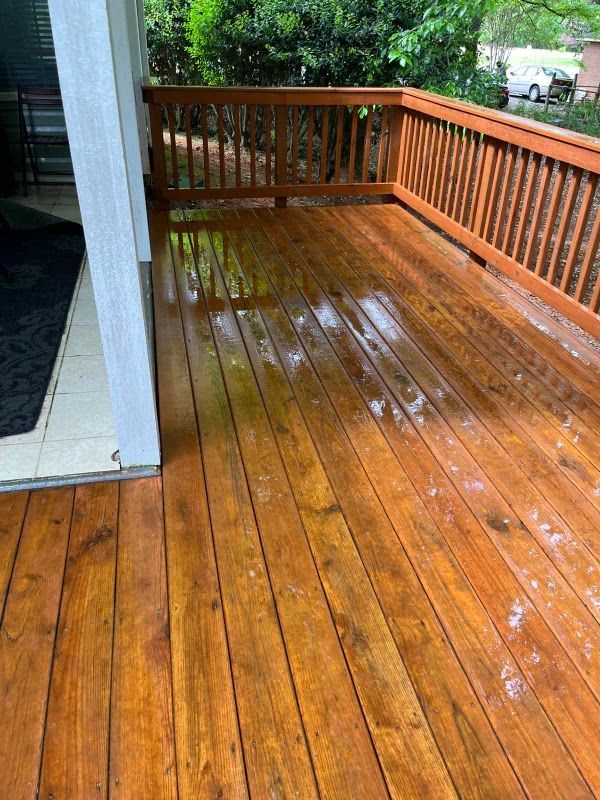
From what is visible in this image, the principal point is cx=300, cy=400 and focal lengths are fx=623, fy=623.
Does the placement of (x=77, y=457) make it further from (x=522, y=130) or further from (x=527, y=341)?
(x=522, y=130)

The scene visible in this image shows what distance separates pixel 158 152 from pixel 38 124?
2.05 m

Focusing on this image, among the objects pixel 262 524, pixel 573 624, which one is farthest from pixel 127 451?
pixel 573 624

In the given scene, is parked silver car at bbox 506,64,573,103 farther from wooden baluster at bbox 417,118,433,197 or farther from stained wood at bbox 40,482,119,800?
stained wood at bbox 40,482,119,800

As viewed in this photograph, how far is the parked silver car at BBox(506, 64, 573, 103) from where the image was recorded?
18516mm

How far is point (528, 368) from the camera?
9.36 feet

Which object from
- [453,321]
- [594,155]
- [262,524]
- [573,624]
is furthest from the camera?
[453,321]

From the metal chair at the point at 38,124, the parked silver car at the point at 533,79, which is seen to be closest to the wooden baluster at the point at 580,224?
the metal chair at the point at 38,124

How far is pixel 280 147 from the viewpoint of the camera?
4875 mm

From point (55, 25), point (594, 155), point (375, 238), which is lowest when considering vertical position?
point (375, 238)

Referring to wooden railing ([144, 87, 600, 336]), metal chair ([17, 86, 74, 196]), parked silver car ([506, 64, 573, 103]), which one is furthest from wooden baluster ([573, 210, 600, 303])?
parked silver car ([506, 64, 573, 103])

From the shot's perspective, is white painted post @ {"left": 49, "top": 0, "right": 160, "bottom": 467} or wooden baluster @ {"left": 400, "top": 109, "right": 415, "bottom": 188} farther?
wooden baluster @ {"left": 400, "top": 109, "right": 415, "bottom": 188}

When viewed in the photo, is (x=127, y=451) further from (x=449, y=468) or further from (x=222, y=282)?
(x=222, y=282)

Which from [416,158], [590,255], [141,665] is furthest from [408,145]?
[141,665]

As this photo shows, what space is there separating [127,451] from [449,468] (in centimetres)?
110
